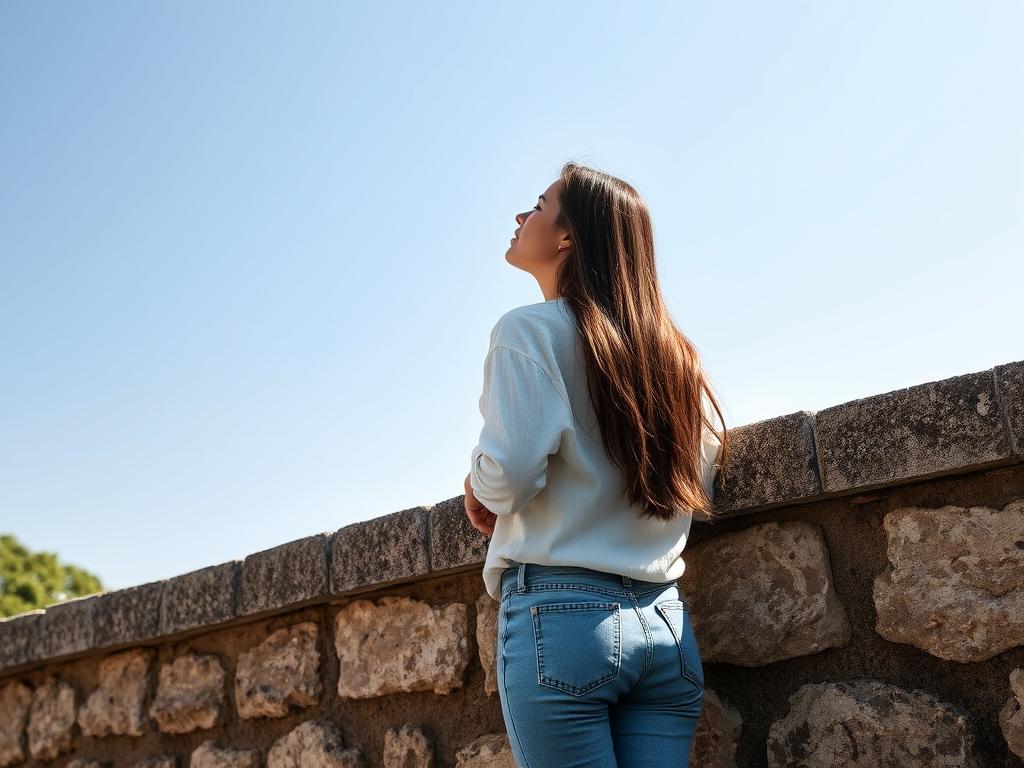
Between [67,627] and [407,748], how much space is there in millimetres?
1847

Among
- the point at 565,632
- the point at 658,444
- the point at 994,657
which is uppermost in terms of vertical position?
the point at 658,444

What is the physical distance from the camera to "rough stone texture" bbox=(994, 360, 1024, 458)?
201cm

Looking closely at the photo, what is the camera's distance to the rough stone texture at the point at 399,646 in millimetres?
2949

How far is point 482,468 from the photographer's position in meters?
1.91

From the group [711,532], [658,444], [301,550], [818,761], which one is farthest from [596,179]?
[301,550]

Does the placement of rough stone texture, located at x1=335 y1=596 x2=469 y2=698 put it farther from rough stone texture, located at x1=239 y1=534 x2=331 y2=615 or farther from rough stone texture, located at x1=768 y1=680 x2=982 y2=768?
rough stone texture, located at x1=768 y1=680 x2=982 y2=768

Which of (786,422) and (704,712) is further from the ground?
(786,422)

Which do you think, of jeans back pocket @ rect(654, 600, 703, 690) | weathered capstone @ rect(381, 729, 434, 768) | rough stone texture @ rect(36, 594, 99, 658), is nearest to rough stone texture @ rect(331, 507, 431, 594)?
weathered capstone @ rect(381, 729, 434, 768)

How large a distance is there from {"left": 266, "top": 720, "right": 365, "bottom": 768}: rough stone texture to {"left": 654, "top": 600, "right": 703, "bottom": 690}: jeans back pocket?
147cm

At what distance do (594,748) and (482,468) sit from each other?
1.70 feet

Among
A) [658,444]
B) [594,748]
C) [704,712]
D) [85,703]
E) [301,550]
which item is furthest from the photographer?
[85,703]

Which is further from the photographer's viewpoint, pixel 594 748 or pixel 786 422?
pixel 786 422

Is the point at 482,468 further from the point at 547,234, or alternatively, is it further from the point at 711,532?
the point at 711,532

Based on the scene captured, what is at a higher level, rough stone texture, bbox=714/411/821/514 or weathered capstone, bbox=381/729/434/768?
rough stone texture, bbox=714/411/821/514
